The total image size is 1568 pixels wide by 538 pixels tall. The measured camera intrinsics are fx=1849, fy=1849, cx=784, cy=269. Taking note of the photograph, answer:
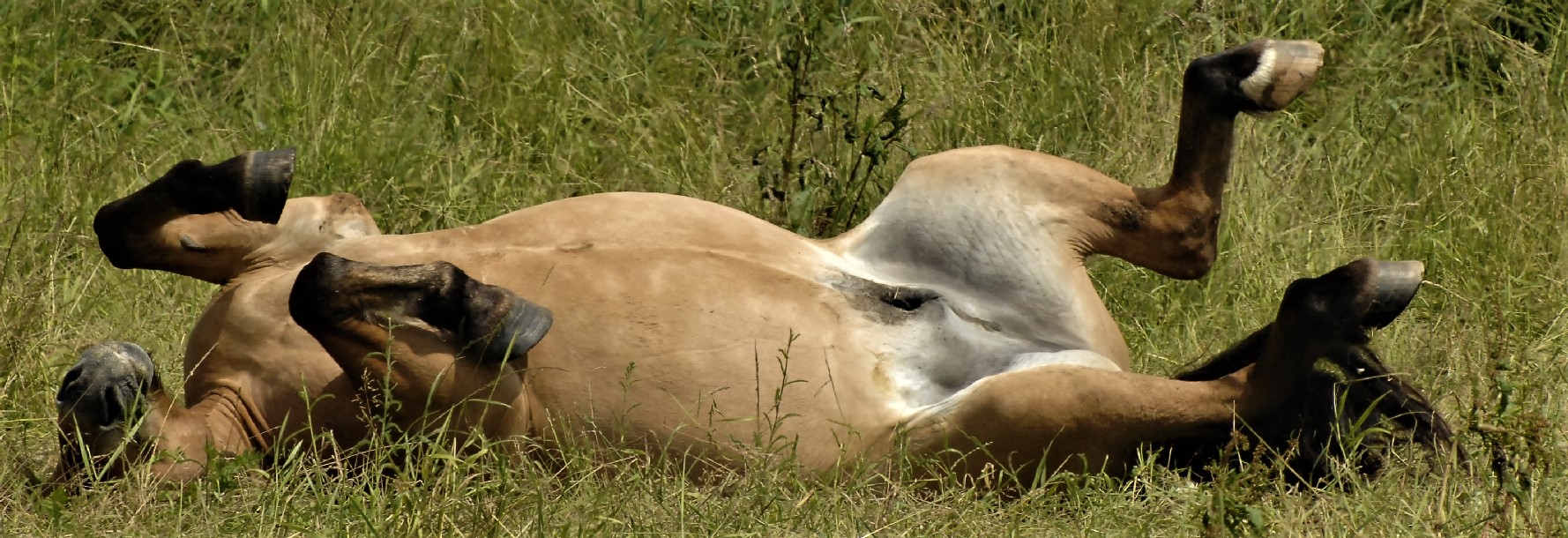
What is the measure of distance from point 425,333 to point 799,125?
7.69ft

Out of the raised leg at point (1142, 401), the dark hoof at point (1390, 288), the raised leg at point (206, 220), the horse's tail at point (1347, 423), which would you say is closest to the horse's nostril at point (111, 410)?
the raised leg at point (206, 220)

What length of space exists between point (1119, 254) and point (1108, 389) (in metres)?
0.76

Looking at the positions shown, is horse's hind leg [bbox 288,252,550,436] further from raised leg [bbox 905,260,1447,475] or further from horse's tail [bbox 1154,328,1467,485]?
horse's tail [bbox 1154,328,1467,485]

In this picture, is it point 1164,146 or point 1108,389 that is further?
point 1164,146

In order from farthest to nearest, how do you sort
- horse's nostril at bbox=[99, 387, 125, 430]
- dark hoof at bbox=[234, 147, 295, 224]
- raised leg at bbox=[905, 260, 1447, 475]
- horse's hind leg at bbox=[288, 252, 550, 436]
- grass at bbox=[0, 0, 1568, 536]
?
grass at bbox=[0, 0, 1568, 536]
dark hoof at bbox=[234, 147, 295, 224]
raised leg at bbox=[905, 260, 1447, 475]
horse's hind leg at bbox=[288, 252, 550, 436]
horse's nostril at bbox=[99, 387, 125, 430]

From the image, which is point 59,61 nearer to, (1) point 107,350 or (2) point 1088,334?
(1) point 107,350

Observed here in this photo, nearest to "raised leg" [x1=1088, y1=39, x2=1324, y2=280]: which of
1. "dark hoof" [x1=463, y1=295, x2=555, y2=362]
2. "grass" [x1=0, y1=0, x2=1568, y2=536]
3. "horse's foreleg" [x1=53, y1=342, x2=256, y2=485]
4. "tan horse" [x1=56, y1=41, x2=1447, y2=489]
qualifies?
"tan horse" [x1=56, y1=41, x2=1447, y2=489]

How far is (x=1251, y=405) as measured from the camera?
Answer: 354cm

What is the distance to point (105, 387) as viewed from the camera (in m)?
3.26

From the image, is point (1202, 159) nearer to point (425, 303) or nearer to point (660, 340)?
point (660, 340)

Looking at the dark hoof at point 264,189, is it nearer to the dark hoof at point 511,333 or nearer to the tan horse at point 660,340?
the tan horse at point 660,340

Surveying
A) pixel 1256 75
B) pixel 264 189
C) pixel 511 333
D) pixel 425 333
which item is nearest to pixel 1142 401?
pixel 1256 75

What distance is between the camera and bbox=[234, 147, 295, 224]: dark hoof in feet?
12.5

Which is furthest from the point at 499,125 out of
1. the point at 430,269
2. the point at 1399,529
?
the point at 1399,529
